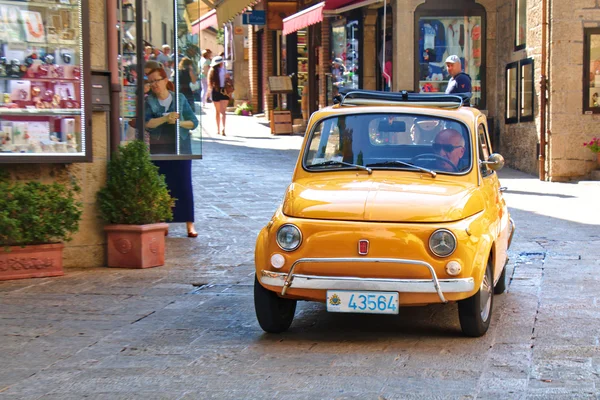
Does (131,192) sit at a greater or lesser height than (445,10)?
lesser

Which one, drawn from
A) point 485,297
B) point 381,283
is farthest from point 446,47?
point 381,283

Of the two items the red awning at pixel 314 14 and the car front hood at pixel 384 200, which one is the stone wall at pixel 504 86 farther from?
the car front hood at pixel 384 200

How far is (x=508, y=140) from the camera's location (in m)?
19.2

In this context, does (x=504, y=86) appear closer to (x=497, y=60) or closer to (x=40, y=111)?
(x=497, y=60)

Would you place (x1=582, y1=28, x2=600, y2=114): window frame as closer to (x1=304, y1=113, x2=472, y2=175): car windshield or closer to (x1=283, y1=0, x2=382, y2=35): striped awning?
(x1=283, y1=0, x2=382, y2=35): striped awning

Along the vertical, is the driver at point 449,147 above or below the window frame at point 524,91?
below

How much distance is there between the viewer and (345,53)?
24.6 meters

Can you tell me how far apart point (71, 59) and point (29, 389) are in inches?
170

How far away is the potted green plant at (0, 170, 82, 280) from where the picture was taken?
866cm

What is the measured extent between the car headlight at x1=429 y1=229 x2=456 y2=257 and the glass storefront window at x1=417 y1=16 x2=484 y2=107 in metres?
13.7

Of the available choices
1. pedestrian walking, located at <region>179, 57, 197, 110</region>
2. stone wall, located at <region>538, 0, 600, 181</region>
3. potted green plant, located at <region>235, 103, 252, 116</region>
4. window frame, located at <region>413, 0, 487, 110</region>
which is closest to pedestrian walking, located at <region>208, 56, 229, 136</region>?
window frame, located at <region>413, 0, 487, 110</region>

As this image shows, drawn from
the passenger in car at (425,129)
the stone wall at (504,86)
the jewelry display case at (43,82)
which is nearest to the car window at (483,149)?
the passenger in car at (425,129)

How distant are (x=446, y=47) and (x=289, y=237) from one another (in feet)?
45.9

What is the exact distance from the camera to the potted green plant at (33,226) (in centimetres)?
866
